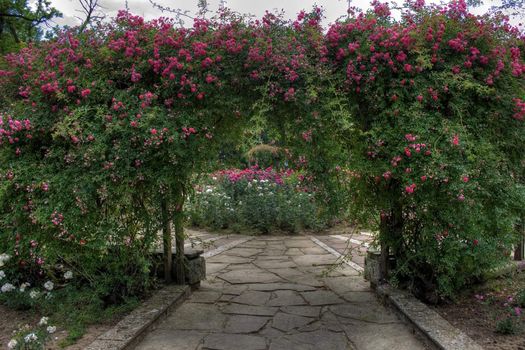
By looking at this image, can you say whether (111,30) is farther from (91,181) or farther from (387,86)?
(387,86)

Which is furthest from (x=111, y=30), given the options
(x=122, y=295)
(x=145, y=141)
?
(x=122, y=295)

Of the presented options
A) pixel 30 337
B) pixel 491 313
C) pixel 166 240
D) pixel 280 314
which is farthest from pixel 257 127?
pixel 491 313

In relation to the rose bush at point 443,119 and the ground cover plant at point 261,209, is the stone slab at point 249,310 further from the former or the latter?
the ground cover plant at point 261,209

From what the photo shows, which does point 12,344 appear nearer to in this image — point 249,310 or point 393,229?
point 249,310

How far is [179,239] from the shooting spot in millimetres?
4898

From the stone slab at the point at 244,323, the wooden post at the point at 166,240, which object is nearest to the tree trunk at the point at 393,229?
the stone slab at the point at 244,323

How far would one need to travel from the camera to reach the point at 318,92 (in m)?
4.03

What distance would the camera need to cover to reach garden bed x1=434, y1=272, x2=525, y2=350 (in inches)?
140

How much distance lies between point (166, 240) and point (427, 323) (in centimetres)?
249

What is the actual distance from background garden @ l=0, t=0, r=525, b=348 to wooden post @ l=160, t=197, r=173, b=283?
1.9 inches

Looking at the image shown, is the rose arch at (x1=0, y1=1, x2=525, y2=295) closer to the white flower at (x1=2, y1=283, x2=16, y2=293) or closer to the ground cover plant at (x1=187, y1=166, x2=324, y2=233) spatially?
the white flower at (x1=2, y1=283, x2=16, y2=293)

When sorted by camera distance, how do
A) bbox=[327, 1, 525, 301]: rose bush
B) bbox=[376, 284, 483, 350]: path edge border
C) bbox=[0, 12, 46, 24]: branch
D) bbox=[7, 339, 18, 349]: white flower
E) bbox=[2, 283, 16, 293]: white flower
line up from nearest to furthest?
bbox=[7, 339, 18, 349]: white flower → bbox=[376, 284, 483, 350]: path edge border → bbox=[327, 1, 525, 301]: rose bush → bbox=[2, 283, 16, 293]: white flower → bbox=[0, 12, 46, 24]: branch

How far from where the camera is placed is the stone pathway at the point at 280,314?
3.75 metres

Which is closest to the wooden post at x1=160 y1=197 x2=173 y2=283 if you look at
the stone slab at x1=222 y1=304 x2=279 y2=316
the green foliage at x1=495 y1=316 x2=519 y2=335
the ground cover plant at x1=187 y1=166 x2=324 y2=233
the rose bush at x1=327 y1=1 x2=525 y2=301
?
the stone slab at x1=222 y1=304 x2=279 y2=316
